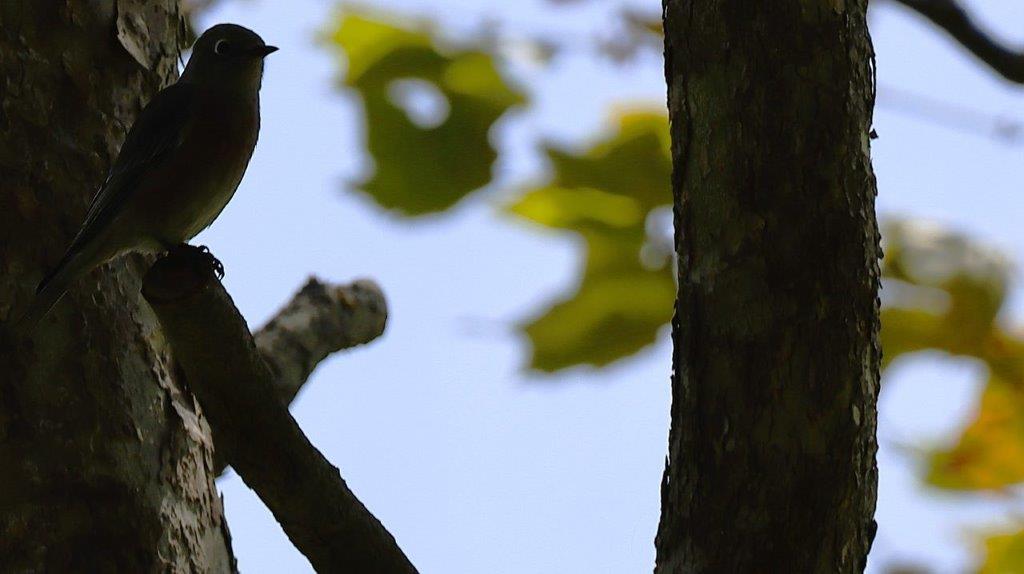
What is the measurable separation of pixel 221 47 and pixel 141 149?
0.98 meters

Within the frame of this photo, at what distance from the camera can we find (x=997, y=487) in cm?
451

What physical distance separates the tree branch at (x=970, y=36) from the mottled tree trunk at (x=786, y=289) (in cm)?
185

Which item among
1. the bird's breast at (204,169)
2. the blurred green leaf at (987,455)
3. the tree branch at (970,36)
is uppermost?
the tree branch at (970,36)

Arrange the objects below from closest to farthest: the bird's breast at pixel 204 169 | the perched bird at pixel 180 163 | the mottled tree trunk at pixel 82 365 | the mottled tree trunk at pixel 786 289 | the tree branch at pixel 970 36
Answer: the mottled tree trunk at pixel 786 289 < the mottled tree trunk at pixel 82 365 < the perched bird at pixel 180 163 < the bird's breast at pixel 204 169 < the tree branch at pixel 970 36

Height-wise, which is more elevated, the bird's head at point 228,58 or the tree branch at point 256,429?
the bird's head at point 228,58

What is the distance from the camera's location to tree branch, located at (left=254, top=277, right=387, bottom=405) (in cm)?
464

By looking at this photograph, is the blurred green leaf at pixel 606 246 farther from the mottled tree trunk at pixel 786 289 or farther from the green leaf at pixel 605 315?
the mottled tree trunk at pixel 786 289

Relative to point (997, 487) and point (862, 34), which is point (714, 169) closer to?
point (862, 34)

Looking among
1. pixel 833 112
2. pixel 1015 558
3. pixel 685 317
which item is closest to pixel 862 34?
pixel 833 112

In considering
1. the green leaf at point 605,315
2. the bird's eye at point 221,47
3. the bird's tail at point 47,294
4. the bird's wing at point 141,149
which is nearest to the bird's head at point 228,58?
the bird's eye at point 221,47

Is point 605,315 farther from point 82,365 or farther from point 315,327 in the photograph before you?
point 82,365

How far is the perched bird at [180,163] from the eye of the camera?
334 cm

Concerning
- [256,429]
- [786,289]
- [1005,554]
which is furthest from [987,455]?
[256,429]

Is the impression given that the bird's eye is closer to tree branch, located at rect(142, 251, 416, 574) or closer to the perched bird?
the perched bird
